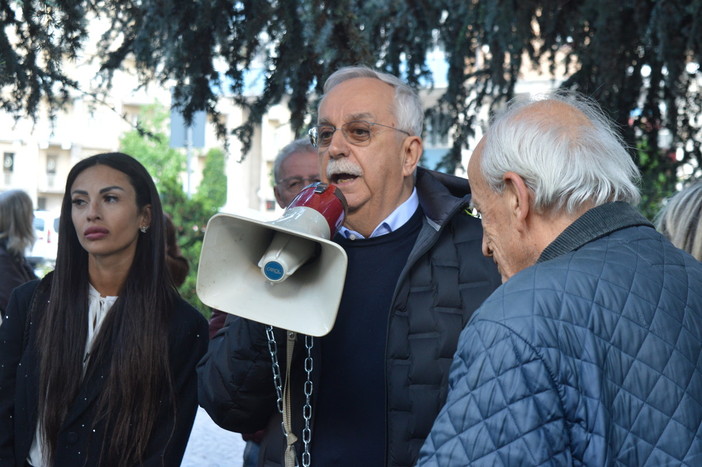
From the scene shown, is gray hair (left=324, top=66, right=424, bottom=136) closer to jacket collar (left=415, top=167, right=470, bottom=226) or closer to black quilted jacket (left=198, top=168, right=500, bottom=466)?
jacket collar (left=415, top=167, right=470, bottom=226)

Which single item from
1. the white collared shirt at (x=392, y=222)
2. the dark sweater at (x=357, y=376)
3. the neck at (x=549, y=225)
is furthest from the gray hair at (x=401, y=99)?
the neck at (x=549, y=225)

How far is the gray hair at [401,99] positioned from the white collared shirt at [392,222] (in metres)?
0.27

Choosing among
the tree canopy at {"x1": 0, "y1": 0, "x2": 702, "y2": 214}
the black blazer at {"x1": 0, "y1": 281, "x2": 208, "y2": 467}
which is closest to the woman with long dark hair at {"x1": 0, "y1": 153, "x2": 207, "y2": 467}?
the black blazer at {"x1": 0, "y1": 281, "x2": 208, "y2": 467}

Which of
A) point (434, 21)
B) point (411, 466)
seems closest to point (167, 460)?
point (411, 466)

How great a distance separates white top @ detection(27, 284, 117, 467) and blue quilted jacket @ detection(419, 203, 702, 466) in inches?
72.9

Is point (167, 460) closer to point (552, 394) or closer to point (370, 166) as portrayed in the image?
point (370, 166)

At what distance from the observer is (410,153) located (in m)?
2.95

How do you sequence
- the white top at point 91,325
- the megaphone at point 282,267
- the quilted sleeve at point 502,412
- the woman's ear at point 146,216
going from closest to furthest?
the quilted sleeve at point 502,412 → the megaphone at point 282,267 → the white top at point 91,325 → the woman's ear at point 146,216

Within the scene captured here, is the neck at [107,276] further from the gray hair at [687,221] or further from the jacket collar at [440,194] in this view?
the gray hair at [687,221]

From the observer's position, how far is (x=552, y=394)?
1.54 m

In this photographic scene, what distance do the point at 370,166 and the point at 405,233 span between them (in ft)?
0.79

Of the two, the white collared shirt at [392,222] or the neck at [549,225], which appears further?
the white collared shirt at [392,222]

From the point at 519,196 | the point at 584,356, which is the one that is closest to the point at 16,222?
the point at 519,196

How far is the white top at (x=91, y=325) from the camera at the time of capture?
3061 mm
